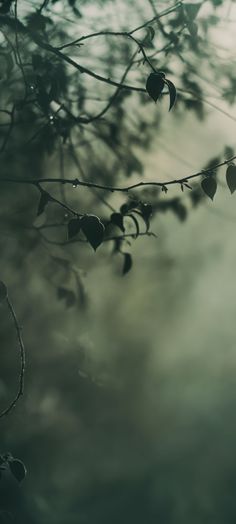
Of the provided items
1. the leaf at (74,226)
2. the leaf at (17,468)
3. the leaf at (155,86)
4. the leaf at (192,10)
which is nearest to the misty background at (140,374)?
the leaf at (192,10)

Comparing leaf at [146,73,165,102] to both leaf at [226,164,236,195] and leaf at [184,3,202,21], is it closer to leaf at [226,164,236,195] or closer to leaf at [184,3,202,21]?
leaf at [226,164,236,195]

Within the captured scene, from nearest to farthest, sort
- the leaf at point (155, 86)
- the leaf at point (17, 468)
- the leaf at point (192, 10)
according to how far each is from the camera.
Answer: the leaf at point (155, 86) < the leaf at point (17, 468) < the leaf at point (192, 10)

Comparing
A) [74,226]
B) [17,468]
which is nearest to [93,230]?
[74,226]

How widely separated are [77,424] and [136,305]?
3.67ft

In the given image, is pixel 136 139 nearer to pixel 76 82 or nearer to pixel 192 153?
pixel 76 82

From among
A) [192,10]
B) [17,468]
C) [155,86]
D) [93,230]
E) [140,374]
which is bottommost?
[17,468]

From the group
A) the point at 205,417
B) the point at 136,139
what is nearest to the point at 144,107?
the point at 136,139

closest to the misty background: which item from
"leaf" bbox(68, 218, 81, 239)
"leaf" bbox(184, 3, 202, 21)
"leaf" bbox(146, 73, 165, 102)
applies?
"leaf" bbox(184, 3, 202, 21)

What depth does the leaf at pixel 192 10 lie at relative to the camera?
173 centimetres

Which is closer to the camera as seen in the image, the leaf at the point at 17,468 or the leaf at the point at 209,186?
the leaf at the point at 209,186

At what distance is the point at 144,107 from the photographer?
108 inches

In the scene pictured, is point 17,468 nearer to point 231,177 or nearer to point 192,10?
point 231,177

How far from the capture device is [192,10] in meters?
1.76

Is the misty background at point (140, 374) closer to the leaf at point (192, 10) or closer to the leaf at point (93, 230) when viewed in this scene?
the leaf at point (192, 10)
